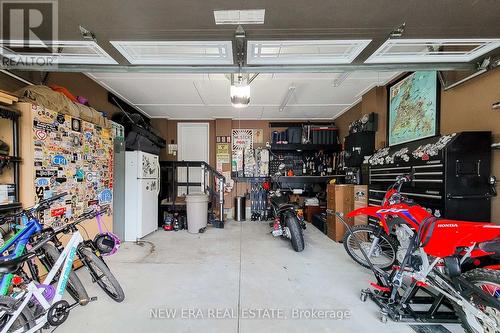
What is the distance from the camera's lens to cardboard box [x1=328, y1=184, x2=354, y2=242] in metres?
3.80

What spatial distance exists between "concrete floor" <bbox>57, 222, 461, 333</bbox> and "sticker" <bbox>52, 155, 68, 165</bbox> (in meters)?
1.35

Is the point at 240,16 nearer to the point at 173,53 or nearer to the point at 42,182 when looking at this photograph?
the point at 173,53

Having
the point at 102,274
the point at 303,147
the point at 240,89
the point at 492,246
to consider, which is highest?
the point at 240,89

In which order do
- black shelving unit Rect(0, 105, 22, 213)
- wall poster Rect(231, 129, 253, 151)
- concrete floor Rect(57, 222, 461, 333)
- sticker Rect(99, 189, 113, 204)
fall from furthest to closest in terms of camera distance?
wall poster Rect(231, 129, 253, 151)
sticker Rect(99, 189, 113, 204)
black shelving unit Rect(0, 105, 22, 213)
concrete floor Rect(57, 222, 461, 333)

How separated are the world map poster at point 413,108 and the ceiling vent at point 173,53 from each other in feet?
8.55

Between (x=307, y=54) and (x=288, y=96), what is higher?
(x=288, y=96)

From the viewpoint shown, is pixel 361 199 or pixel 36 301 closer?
pixel 36 301

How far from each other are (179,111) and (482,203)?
554 centimetres

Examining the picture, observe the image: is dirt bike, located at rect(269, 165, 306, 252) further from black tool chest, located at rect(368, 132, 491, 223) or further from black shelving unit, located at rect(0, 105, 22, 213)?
black shelving unit, located at rect(0, 105, 22, 213)

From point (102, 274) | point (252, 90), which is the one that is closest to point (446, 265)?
point (102, 274)

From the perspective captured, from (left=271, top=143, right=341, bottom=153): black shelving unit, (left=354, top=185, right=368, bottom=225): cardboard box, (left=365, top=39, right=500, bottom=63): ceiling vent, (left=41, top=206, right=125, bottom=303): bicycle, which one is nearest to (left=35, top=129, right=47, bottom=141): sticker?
(left=41, top=206, right=125, bottom=303): bicycle

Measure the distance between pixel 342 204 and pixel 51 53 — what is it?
170 inches

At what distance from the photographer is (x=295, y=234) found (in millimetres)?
3381

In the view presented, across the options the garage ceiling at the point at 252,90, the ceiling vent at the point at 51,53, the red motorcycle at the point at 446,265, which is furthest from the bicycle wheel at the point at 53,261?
the garage ceiling at the point at 252,90
